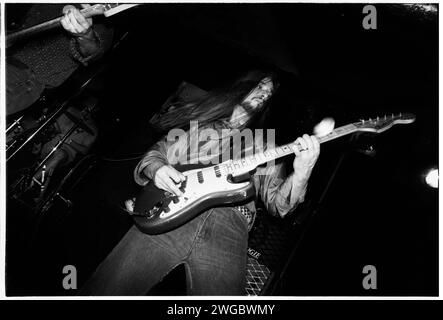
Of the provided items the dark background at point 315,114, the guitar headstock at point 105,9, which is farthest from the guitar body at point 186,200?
the guitar headstock at point 105,9

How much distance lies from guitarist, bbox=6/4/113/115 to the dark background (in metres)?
0.19

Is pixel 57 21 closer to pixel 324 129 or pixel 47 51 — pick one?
pixel 47 51

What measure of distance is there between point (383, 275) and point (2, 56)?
129 inches

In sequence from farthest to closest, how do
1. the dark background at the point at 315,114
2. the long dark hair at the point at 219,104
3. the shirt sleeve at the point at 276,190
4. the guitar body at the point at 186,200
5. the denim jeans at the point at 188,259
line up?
the long dark hair at the point at 219,104, the dark background at the point at 315,114, the shirt sleeve at the point at 276,190, the guitar body at the point at 186,200, the denim jeans at the point at 188,259

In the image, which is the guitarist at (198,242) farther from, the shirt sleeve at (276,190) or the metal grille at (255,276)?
the metal grille at (255,276)

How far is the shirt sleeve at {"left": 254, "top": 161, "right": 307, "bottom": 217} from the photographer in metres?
1.65

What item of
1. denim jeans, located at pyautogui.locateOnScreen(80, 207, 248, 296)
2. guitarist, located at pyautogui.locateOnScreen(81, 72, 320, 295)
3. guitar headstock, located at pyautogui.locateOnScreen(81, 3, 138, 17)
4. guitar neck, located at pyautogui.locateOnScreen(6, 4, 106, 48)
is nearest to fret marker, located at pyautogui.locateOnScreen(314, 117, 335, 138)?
guitarist, located at pyautogui.locateOnScreen(81, 72, 320, 295)

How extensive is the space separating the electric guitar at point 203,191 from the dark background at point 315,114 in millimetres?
469

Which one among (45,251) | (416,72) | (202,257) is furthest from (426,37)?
(45,251)

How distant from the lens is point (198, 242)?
1563 mm

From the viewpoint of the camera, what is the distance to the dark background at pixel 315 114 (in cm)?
189

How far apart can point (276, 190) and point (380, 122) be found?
0.78m

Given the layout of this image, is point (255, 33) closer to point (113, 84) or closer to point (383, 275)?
point (113, 84)

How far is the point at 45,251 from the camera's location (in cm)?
204
